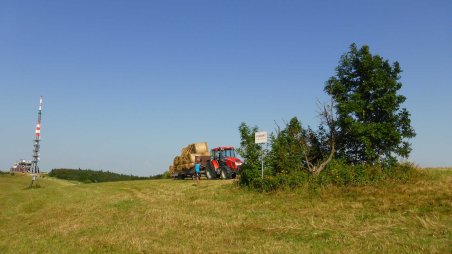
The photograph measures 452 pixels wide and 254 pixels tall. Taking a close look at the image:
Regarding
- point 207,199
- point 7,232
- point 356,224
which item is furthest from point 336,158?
point 7,232

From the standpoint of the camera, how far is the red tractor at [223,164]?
3312 cm

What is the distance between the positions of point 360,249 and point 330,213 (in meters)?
5.98

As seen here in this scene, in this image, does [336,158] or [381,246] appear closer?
[381,246]

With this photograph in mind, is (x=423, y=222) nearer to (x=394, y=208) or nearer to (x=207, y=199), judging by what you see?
(x=394, y=208)

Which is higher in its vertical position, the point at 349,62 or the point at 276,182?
the point at 349,62

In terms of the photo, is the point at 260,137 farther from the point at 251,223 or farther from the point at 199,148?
the point at 199,148

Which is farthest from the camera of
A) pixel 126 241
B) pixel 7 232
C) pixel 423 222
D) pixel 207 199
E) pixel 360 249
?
pixel 207 199

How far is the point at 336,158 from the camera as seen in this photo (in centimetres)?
2441

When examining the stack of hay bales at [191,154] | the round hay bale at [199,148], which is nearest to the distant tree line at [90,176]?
the stack of hay bales at [191,154]

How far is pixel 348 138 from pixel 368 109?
216cm

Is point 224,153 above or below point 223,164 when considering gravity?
above

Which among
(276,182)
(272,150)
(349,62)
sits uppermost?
(349,62)

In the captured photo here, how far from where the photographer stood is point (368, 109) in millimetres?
24031

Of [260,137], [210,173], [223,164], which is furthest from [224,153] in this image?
[260,137]
